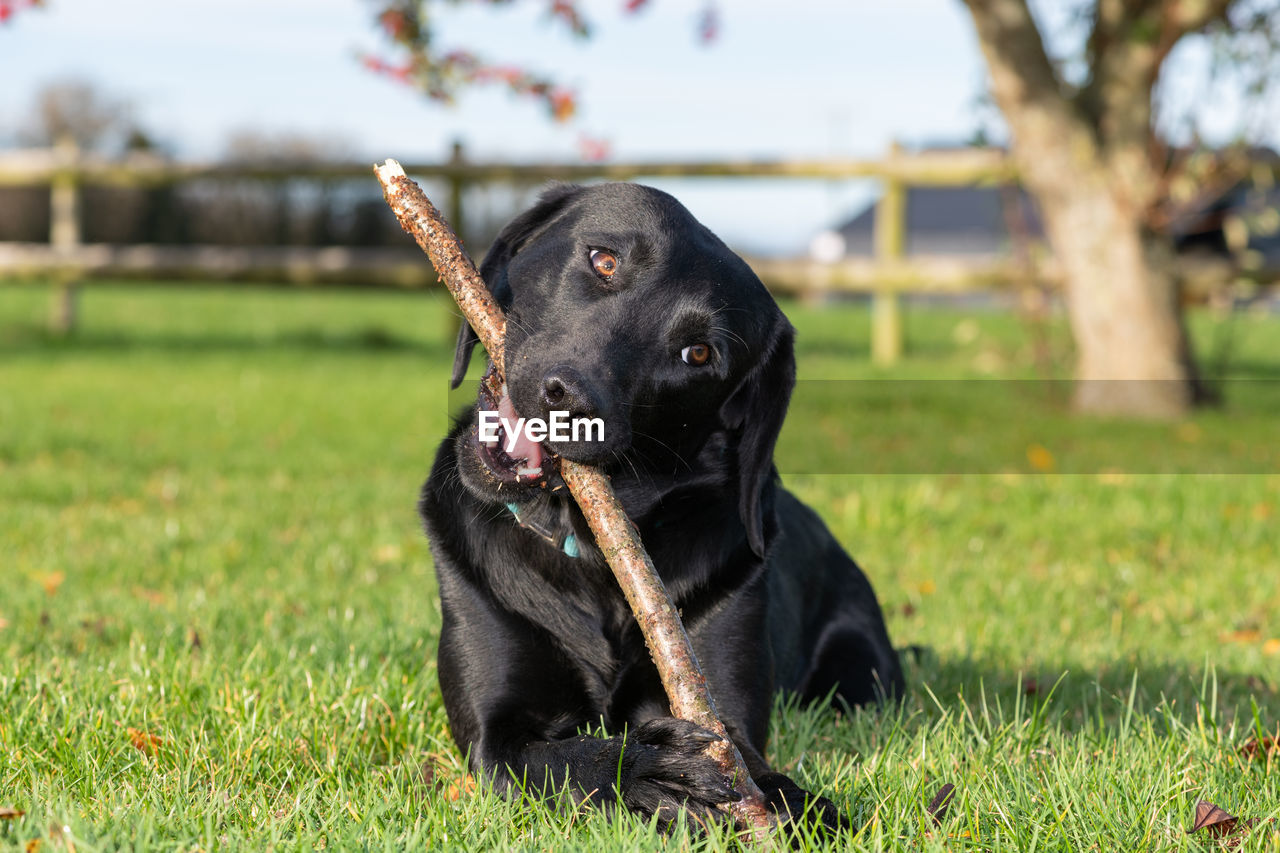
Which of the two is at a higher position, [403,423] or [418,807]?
[418,807]

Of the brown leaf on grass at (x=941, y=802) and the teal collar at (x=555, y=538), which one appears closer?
the brown leaf on grass at (x=941, y=802)

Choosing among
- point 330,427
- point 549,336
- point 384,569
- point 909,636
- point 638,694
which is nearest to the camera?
point 549,336

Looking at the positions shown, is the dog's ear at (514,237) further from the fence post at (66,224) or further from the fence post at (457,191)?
the fence post at (66,224)

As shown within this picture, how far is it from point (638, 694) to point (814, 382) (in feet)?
27.6

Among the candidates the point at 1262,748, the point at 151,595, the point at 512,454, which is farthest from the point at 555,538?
the point at 151,595

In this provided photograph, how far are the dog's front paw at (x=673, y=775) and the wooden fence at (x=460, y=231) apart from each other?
32.8 feet

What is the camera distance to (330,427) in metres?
8.98

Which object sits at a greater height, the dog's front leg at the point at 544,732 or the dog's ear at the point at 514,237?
the dog's ear at the point at 514,237

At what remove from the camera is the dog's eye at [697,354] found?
Answer: 2.65 meters

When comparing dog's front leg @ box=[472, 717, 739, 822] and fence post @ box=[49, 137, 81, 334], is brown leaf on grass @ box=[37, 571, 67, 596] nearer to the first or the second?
dog's front leg @ box=[472, 717, 739, 822]

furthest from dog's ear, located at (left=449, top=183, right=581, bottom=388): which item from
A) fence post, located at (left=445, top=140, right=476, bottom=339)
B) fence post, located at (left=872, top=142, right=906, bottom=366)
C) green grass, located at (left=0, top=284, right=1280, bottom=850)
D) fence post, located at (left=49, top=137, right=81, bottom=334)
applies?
fence post, located at (left=49, top=137, right=81, bottom=334)

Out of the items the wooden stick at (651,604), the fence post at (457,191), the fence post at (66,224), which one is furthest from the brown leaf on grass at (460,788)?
the fence post at (66,224)

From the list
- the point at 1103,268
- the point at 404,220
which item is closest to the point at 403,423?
the point at 1103,268

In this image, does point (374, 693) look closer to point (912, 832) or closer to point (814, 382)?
point (912, 832)
